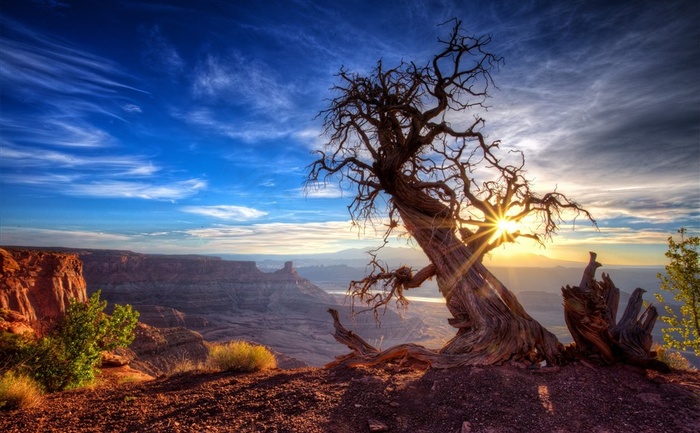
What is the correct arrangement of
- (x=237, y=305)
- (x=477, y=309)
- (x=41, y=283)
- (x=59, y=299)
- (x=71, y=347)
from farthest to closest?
(x=237, y=305)
(x=59, y=299)
(x=41, y=283)
(x=71, y=347)
(x=477, y=309)

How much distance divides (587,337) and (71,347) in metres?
11.2

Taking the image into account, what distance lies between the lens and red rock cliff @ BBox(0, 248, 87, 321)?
1117 inches

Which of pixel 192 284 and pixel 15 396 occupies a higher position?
pixel 15 396

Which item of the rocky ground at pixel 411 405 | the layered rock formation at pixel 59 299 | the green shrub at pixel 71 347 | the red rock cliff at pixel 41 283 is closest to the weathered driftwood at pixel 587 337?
the rocky ground at pixel 411 405

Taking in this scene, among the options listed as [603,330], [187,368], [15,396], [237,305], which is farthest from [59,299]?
[237,305]

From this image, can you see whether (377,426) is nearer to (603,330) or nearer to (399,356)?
(399,356)

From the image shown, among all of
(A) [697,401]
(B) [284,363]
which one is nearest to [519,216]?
(A) [697,401]

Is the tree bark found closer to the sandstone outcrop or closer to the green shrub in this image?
the green shrub

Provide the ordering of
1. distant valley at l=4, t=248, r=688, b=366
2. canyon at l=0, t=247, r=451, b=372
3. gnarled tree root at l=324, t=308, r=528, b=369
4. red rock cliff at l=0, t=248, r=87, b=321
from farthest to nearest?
distant valley at l=4, t=248, r=688, b=366 < canyon at l=0, t=247, r=451, b=372 < red rock cliff at l=0, t=248, r=87, b=321 < gnarled tree root at l=324, t=308, r=528, b=369

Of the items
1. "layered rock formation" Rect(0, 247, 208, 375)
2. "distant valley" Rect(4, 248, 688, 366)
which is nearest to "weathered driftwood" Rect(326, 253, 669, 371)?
"layered rock formation" Rect(0, 247, 208, 375)

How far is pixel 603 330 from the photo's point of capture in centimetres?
516

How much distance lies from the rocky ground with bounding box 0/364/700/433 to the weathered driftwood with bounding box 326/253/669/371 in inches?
13.1

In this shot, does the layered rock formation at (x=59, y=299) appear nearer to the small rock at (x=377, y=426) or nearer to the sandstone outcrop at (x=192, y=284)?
the sandstone outcrop at (x=192, y=284)

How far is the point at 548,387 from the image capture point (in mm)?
4504
